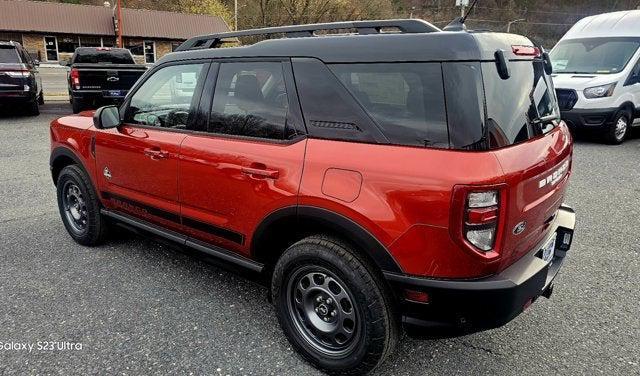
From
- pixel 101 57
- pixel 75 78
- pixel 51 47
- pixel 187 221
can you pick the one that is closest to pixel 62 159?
pixel 187 221

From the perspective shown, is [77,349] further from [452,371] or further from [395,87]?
[395,87]

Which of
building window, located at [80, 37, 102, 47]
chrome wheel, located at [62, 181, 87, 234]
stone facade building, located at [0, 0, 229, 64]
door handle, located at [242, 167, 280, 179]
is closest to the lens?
door handle, located at [242, 167, 280, 179]

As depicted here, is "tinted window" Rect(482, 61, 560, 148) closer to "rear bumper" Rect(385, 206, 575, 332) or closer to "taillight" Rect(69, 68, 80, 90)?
"rear bumper" Rect(385, 206, 575, 332)

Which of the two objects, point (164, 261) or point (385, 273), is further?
point (164, 261)

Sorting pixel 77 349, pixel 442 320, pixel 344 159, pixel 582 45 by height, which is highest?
pixel 582 45

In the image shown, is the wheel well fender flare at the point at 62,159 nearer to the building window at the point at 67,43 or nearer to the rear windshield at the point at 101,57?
the rear windshield at the point at 101,57

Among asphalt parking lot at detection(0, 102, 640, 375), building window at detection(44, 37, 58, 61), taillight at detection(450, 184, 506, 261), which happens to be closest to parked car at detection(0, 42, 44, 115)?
asphalt parking lot at detection(0, 102, 640, 375)

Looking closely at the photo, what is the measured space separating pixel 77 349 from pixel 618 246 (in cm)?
452

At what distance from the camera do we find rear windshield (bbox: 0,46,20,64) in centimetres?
1126

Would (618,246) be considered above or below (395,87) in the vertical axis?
below

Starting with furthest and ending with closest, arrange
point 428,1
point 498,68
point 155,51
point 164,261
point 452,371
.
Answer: point 428,1 < point 155,51 < point 164,261 < point 452,371 < point 498,68

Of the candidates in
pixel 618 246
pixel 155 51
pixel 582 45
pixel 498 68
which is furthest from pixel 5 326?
pixel 155 51

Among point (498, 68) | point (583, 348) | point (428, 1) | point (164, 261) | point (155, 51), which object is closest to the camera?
point (498, 68)

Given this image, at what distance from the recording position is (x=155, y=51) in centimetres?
4475
